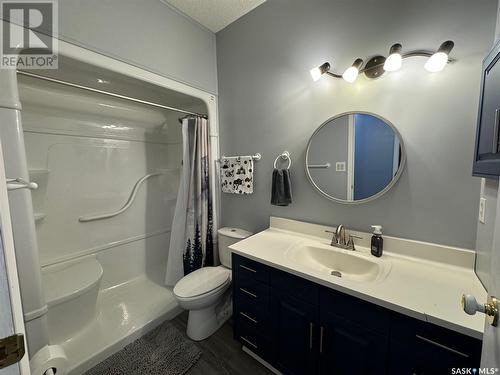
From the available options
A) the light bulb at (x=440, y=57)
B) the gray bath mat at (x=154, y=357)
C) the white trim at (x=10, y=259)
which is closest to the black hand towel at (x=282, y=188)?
the light bulb at (x=440, y=57)

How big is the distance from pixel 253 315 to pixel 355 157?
127cm

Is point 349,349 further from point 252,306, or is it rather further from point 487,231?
point 487,231

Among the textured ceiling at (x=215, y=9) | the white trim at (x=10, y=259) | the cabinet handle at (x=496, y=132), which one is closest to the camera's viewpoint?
the white trim at (x=10, y=259)

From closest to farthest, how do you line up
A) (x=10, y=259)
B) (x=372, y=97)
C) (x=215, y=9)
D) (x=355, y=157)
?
(x=10, y=259), (x=372, y=97), (x=355, y=157), (x=215, y=9)

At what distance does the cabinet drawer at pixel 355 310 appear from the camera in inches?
34.6

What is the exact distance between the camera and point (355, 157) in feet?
4.54

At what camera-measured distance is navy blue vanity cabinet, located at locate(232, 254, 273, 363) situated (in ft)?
4.25

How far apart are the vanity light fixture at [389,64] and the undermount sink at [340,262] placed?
1.08 metres

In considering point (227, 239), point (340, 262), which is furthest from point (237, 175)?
point (340, 262)

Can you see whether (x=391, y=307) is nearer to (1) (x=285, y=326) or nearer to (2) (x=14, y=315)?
(1) (x=285, y=326)

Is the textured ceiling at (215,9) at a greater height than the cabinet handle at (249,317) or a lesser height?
greater

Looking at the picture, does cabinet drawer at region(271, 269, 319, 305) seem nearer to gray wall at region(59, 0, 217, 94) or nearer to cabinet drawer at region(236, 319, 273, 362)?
cabinet drawer at region(236, 319, 273, 362)

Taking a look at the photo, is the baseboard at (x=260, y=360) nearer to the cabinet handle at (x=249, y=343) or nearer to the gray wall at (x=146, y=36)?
the cabinet handle at (x=249, y=343)

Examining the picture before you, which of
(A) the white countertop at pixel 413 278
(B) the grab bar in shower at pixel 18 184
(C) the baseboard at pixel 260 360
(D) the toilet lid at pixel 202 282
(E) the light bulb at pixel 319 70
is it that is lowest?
(C) the baseboard at pixel 260 360
